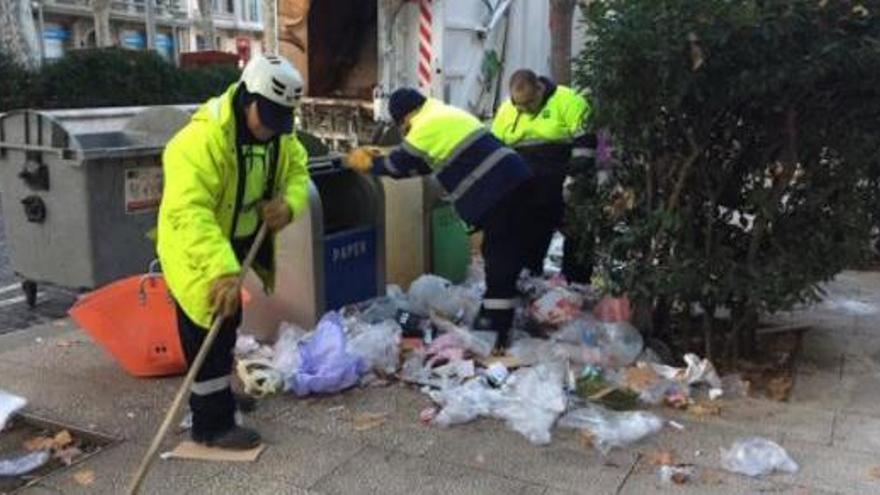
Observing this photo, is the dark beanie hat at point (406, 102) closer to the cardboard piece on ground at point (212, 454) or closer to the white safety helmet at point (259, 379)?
the white safety helmet at point (259, 379)

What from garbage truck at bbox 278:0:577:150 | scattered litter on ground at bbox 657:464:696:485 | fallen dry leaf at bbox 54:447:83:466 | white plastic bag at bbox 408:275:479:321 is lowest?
fallen dry leaf at bbox 54:447:83:466

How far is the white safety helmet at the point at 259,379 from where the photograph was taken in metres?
4.36

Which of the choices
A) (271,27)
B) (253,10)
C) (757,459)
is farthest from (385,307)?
(253,10)

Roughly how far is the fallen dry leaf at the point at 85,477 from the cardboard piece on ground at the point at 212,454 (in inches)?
11.2

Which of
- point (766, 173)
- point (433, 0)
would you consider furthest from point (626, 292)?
point (433, 0)

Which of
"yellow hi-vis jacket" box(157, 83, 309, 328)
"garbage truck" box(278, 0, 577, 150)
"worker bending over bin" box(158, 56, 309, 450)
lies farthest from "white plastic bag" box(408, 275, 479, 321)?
"garbage truck" box(278, 0, 577, 150)

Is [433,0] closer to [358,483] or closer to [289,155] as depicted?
[289,155]

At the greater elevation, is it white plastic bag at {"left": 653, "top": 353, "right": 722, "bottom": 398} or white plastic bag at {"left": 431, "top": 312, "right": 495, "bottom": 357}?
white plastic bag at {"left": 431, "top": 312, "right": 495, "bottom": 357}

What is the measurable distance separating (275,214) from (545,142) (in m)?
2.55

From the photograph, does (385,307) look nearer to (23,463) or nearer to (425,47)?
(23,463)

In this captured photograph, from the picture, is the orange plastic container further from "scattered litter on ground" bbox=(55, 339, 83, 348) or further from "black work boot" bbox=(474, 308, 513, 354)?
"black work boot" bbox=(474, 308, 513, 354)

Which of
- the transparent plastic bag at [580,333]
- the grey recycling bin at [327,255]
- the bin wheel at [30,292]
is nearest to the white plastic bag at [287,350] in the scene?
the grey recycling bin at [327,255]

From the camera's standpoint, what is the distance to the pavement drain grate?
3572mm

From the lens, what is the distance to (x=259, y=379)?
4.41 metres
